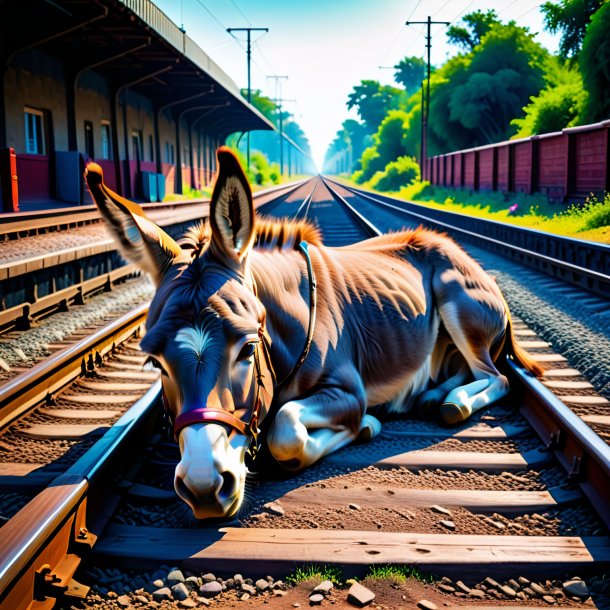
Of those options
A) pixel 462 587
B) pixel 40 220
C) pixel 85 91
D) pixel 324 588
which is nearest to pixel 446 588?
pixel 462 587

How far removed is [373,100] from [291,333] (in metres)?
140

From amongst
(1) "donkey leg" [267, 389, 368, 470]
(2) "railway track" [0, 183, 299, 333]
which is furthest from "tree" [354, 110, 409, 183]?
(1) "donkey leg" [267, 389, 368, 470]

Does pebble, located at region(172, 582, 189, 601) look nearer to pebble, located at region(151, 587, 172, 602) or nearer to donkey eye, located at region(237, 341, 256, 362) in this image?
pebble, located at region(151, 587, 172, 602)

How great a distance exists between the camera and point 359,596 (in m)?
2.31

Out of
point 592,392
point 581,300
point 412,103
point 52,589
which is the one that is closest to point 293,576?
point 52,589

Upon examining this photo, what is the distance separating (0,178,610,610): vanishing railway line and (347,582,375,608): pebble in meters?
0.12

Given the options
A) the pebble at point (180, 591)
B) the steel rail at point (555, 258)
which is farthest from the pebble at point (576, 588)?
the steel rail at point (555, 258)

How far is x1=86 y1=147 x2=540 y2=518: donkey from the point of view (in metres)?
2.51

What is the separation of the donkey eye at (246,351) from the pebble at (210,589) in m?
0.80

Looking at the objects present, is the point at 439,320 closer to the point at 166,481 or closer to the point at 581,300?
the point at 166,481

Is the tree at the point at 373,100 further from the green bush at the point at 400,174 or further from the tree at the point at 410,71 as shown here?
the green bush at the point at 400,174

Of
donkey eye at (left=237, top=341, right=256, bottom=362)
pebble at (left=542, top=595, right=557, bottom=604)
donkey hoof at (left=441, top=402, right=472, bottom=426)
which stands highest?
donkey eye at (left=237, top=341, right=256, bottom=362)

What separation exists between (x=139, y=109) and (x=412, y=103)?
53825 mm

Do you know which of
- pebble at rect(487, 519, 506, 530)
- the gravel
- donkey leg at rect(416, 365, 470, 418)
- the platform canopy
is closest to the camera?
pebble at rect(487, 519, 506, 530)
